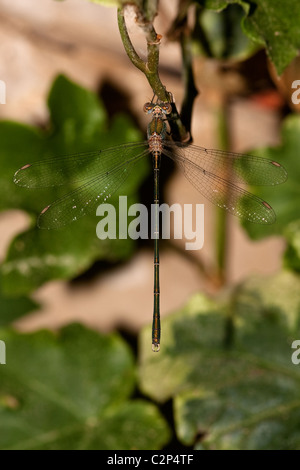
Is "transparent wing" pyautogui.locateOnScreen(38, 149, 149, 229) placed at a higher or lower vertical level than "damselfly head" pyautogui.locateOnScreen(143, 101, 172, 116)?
lower

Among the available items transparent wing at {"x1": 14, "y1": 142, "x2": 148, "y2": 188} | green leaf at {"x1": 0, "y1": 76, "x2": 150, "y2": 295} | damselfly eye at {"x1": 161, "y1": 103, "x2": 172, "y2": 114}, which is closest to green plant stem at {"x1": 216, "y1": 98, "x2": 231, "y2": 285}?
green leaf at {"x1": 0, "y1": 76, "x2": 150, "y2": 295}

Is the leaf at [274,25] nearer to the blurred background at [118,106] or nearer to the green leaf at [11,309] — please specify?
the blurred background at [118,106]

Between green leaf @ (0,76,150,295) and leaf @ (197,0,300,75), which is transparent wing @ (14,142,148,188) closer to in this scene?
green leaf @ (0,76,150,295)

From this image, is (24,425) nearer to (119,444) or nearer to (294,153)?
(119,444)

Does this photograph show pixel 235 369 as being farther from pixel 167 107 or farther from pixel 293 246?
pixel 167 107

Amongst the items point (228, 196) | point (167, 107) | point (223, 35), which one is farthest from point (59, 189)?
point (167, 107)
